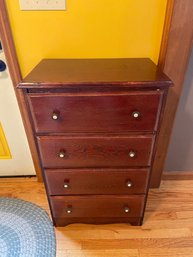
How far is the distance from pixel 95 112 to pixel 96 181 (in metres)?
0.42

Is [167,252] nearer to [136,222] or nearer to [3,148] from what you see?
[136,222]

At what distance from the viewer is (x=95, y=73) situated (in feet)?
2.94

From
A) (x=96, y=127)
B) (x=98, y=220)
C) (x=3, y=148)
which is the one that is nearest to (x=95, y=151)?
(x=96, y=127)

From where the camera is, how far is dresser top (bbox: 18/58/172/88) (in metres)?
0.79

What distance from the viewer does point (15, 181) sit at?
5.51ft

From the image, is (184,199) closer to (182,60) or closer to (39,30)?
(182,60)

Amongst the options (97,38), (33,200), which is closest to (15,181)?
(33,200)

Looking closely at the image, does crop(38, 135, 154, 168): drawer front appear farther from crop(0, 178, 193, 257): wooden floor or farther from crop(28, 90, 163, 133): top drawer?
crop(0, 178, 193, 257): wooden floor

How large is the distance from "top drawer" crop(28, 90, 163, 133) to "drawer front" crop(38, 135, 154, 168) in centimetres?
6

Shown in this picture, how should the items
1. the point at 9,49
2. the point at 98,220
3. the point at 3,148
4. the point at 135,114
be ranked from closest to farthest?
the point at 135,114, the point at 9,49, the point at 98,220, the point at 3,148

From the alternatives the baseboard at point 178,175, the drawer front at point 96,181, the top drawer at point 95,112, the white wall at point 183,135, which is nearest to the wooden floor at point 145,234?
the baseboard at point 178,175

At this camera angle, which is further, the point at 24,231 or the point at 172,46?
the point at 24,231

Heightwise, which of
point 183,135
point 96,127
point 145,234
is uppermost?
point 96,127

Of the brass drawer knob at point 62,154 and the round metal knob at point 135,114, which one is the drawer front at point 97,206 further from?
the round metal knob at point 135,114
